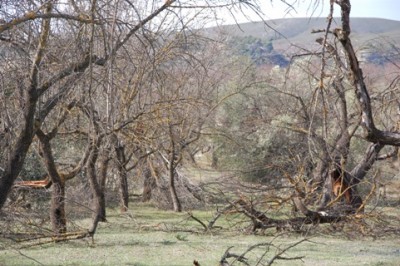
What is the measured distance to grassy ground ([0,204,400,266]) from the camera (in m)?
10.5

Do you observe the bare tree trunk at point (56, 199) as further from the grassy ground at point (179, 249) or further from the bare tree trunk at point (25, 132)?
the bare tree trunk at point (25, 132)

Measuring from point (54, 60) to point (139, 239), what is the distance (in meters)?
6.32

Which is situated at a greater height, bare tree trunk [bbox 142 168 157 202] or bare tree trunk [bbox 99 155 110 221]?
bare tree trunk [bbox 99 155 110 221]

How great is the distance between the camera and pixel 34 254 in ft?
36.7

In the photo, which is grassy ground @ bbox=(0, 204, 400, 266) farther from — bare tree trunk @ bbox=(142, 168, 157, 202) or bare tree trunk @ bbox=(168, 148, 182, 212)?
bare tree trunk @ bbox=(142, 168, 157, 202)

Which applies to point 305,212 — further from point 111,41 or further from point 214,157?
point 214,157

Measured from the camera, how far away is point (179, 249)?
1223 cm

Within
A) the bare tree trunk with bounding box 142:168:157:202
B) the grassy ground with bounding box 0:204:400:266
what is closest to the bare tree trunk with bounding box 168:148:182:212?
the bare tree trunk with bounding box 142:168:157:202

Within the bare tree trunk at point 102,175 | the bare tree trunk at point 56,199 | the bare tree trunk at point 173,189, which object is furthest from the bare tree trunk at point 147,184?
the bare tree trunk at point 56,199

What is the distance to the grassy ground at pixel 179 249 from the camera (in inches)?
413

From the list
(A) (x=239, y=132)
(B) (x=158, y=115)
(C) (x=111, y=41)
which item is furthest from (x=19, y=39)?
(A) (x=239, y=132)

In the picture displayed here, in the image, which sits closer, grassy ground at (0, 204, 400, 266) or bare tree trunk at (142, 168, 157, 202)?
grassy ground at (0, 204, 400, 266)

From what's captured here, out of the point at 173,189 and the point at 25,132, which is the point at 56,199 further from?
the point at 173,189

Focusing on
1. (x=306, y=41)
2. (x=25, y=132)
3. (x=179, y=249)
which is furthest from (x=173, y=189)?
(x=25, y=132)
